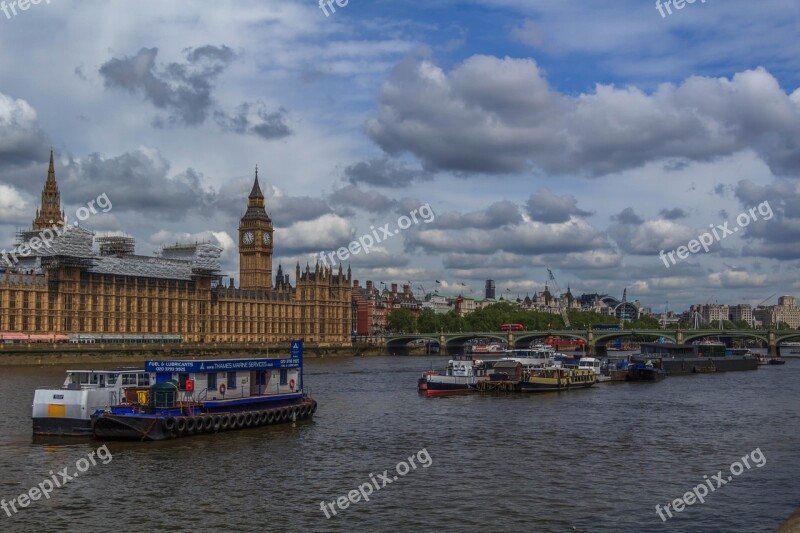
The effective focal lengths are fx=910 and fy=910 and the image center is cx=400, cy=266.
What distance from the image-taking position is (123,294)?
157 m

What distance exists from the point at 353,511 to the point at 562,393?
52704mm

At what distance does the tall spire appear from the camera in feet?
607

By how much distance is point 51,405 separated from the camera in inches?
1825

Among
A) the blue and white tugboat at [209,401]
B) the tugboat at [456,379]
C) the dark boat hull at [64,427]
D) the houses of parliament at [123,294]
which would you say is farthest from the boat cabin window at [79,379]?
the houses of parliament at [123,294]

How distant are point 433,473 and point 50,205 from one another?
16854 centimetres

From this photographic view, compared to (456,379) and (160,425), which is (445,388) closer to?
(456,379)

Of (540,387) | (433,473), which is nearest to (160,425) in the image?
(433,473)

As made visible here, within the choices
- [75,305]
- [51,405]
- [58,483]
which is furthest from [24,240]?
[58,483]

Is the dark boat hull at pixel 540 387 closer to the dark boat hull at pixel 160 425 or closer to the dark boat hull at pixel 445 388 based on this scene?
the dark boat hull at pixel 445 388

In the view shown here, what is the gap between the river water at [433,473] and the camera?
30.8 m

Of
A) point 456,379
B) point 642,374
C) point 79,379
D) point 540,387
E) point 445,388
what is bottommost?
point 642,374

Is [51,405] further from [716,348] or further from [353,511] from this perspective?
[716,348]

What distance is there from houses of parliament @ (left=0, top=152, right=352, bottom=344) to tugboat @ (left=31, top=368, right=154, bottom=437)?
9874cm

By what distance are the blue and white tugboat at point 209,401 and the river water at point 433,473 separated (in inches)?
34.6
